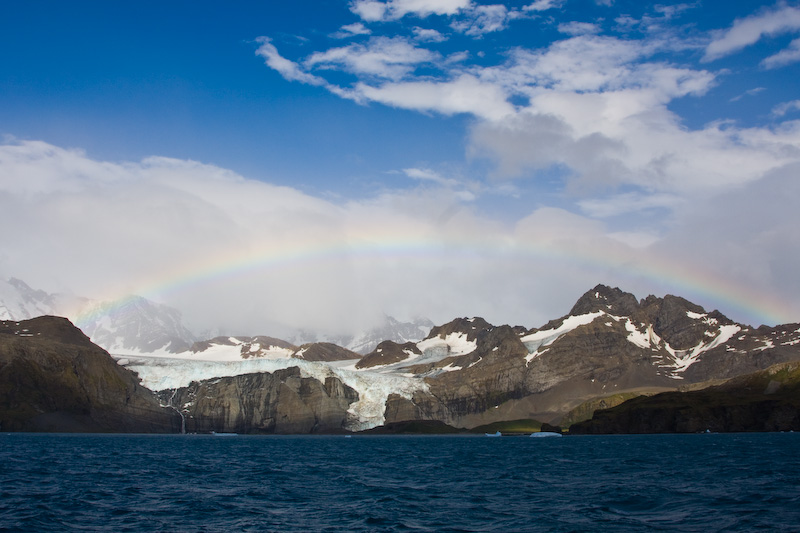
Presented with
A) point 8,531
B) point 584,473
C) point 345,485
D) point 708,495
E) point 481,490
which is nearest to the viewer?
point 8,531

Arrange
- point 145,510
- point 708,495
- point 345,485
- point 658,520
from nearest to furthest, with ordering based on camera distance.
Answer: point 658,520, point 145,510, point 708,495, point 345,485

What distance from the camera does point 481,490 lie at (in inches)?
3000

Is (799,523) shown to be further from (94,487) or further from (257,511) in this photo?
(94,487)

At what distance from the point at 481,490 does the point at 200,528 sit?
32789 mm

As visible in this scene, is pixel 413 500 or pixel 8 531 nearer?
pixel 8 531

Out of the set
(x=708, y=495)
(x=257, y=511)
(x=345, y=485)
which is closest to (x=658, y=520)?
(x=708, y=495)

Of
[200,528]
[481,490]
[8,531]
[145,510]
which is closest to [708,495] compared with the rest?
[481,490]

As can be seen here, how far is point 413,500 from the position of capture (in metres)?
68.1

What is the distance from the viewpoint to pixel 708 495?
6650 centimetres

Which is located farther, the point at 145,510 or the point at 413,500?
the point at 413,500

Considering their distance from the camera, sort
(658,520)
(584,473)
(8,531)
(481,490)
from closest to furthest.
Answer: (8,531)
(658,520)
(481,490)
(584,473)

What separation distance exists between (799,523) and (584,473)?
4656 centimetres

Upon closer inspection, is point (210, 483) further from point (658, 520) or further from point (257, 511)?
point (658, 520)

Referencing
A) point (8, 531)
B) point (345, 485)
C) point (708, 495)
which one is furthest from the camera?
point (345, 485)
